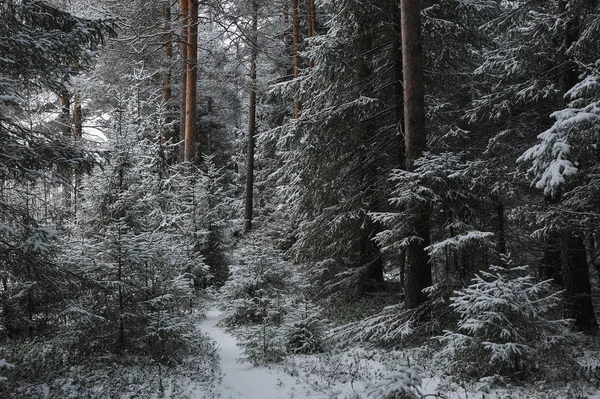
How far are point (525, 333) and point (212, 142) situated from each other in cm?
3368

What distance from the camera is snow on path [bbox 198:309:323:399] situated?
6473 millimetres

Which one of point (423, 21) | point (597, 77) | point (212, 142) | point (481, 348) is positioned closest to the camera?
point (597, 77)

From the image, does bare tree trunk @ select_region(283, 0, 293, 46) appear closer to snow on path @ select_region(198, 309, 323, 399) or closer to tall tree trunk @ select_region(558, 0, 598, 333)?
tall tree trunk @ select_region(558, 0, 598, 333)

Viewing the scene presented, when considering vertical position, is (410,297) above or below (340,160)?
below

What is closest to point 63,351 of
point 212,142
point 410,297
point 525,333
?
point 410,297

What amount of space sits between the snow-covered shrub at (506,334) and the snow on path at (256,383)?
2.46m

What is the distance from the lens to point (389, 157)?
11562mm

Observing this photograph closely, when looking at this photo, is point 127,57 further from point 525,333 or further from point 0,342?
point 525,333

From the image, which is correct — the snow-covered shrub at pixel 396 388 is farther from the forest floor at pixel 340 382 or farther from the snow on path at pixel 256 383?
the snow on path at pixel 256 383

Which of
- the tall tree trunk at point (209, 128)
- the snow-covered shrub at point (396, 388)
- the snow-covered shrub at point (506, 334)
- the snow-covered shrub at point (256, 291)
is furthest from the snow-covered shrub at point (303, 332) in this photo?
the tall tree trunk at point (209, 128)

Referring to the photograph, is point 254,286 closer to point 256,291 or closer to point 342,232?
point 256,291

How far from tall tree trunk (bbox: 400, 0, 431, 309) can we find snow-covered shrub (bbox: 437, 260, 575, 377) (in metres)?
2.26

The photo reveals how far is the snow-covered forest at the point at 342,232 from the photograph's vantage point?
5.91m

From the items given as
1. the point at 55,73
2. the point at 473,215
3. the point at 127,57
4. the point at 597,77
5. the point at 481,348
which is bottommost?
the point at 481,348
